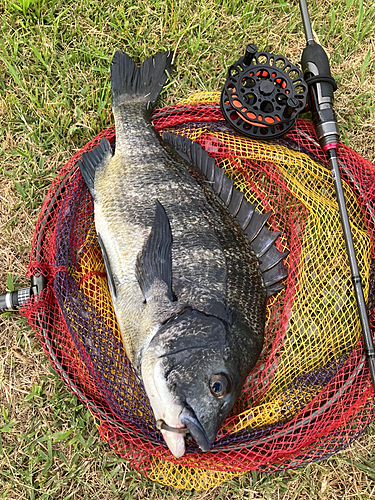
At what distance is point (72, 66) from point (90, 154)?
1.13 meters

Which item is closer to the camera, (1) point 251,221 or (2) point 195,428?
(2) point 195,428

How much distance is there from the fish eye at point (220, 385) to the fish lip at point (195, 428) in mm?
168

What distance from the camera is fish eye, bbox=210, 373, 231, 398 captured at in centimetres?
226

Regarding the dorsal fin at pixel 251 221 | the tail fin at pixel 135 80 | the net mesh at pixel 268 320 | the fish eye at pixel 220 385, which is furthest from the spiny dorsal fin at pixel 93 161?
the fish eye at pixel 220 385

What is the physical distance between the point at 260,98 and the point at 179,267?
4.92 feet

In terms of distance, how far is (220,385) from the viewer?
2.27 m

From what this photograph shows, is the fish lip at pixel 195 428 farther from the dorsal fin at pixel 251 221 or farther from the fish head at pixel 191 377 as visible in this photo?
the dorsal fin at pixel 251 221

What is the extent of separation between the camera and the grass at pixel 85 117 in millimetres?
3100

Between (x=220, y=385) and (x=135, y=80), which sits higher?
(x=135, y=80)

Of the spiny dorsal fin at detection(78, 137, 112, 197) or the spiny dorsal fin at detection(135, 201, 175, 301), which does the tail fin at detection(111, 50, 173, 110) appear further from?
the spiny dorsal fin at detection(135, 201, 175, 301)

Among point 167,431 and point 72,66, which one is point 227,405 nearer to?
point 167,431

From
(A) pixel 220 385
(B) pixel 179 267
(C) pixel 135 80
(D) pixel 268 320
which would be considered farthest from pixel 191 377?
(C) pixel 135 80

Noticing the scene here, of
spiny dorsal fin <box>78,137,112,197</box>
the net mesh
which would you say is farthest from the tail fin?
spiny dorsal fin <box>78,137,112,197</box>

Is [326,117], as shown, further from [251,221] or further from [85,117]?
[85,117]
